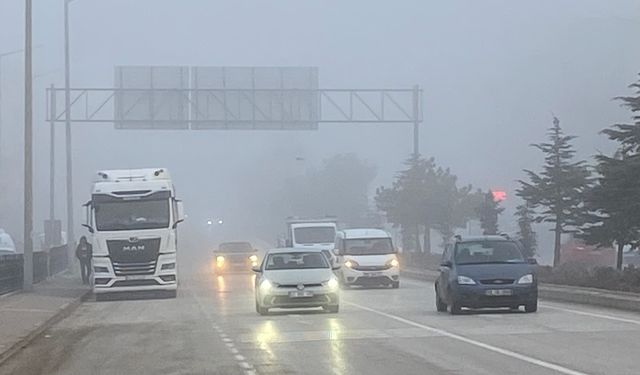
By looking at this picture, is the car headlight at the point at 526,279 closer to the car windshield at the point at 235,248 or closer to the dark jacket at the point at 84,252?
the dark jacket at the point at 84,252

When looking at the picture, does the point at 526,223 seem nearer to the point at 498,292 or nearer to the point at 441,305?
the point at 441,305

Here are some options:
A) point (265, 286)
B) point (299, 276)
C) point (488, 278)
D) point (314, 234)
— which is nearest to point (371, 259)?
point (299, 276)

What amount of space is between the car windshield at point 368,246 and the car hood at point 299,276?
13.3m

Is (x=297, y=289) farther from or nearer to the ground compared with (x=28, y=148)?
nearer to the ground

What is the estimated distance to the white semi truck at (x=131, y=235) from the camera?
36781 millimetres

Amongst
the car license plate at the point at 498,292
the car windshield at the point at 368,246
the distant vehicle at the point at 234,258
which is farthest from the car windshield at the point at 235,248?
the car license plate at the point at 498,292

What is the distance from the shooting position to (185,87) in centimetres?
5669

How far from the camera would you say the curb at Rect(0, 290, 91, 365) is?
19383 millimetres

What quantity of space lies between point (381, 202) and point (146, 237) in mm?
38185

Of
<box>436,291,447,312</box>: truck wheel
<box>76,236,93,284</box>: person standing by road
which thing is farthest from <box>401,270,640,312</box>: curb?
<box>76,236,93,284</box>: person standing by road

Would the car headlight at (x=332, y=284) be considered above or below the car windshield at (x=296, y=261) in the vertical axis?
below

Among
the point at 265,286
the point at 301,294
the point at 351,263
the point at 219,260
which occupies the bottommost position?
the point at 219,260

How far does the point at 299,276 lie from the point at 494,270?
15.1 feet

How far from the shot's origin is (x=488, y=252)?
26688mm
